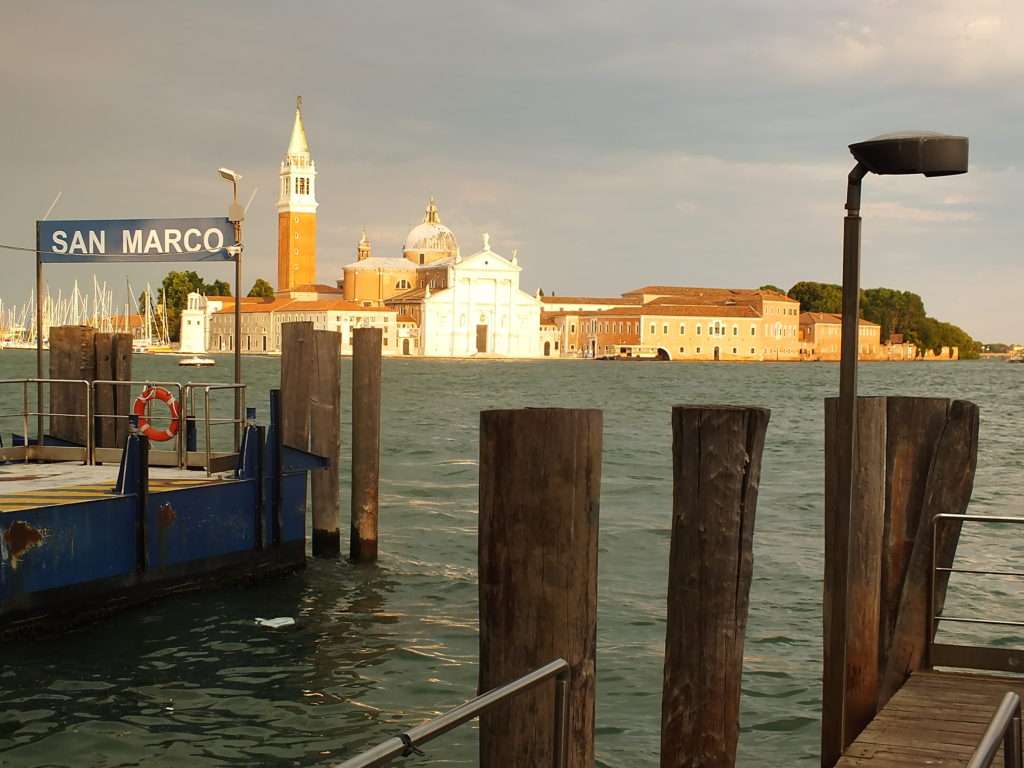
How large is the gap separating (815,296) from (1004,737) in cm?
13290

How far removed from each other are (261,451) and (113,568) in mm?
1649

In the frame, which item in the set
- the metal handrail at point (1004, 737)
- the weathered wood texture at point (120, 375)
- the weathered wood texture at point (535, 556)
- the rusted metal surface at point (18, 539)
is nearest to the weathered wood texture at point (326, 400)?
the weathered wood texture at point (120, 375)

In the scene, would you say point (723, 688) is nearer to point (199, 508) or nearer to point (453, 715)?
point (453, 715)

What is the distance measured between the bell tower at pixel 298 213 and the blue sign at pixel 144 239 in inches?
4091

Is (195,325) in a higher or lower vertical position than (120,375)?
higher

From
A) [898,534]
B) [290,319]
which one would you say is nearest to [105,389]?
[898,534]

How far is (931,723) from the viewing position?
4430 mm

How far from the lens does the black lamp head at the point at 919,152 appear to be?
4.12m

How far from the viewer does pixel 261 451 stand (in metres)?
9.53

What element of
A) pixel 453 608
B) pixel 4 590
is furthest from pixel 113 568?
pixel 453 608

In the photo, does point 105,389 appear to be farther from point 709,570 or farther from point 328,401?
point 709,570

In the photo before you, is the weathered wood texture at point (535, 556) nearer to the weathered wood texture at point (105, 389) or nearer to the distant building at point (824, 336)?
the weathered wood texture at point (105, 389)

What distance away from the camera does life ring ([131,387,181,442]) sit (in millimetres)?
9445

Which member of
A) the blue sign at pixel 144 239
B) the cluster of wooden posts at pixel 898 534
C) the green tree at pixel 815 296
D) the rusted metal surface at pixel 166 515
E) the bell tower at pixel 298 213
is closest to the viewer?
the cluster of wooden posts at pixel 898 534
